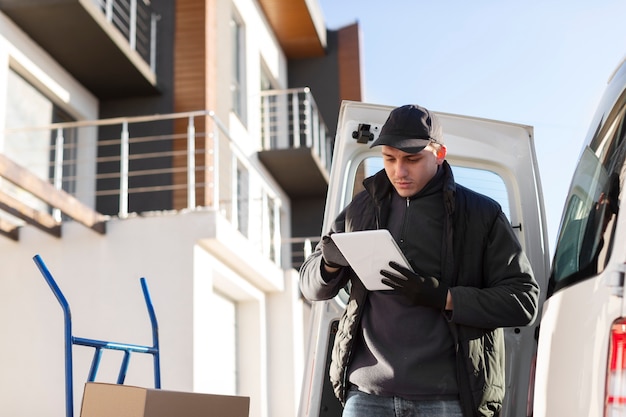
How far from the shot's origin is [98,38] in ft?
38.1

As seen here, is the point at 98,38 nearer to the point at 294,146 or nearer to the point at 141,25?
the point at 141,25

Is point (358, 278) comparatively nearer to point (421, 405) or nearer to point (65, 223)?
point (421, 405)

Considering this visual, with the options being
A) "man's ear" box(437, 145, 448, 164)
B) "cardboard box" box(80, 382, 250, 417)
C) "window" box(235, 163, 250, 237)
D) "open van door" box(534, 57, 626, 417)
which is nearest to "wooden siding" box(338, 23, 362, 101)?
"window" box(235, 163, 250, 237)

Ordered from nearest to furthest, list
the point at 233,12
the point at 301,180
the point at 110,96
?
the point at 110,96 → the point at 233,12 → the point at 301,180

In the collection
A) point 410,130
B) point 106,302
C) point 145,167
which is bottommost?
point 106,302

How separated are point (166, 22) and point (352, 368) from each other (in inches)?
466

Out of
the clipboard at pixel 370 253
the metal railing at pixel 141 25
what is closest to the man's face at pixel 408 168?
the clipboard at pixel 370 253

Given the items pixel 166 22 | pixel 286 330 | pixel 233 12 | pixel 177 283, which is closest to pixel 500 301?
pixel 177 283

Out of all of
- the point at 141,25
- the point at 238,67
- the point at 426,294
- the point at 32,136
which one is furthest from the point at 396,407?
the point at 238,67

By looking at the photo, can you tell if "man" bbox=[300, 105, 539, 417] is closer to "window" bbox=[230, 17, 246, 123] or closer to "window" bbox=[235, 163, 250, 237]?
"window" bbox=[235, 163, 250, 237]

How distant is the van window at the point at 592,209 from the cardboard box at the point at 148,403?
132cm

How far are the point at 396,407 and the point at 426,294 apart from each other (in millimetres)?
365

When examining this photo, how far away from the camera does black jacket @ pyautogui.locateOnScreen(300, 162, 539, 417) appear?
2760 millimetres

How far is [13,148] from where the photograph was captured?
10.8 meters
